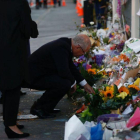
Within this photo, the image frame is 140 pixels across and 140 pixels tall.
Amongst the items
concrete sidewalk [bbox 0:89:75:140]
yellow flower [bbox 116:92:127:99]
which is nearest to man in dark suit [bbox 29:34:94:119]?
concrete sidewalk [bbox 0:89:75:140]

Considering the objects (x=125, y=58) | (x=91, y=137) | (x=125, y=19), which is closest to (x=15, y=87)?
(x=91, y=137)

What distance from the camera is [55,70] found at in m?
5.54

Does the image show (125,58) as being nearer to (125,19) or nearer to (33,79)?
(33,79)

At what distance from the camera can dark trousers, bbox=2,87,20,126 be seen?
15.4 feet

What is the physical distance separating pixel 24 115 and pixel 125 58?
2.05 m

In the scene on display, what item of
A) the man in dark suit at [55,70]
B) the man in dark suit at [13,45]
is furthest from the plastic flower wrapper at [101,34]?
the man in dark suit at [13,45]

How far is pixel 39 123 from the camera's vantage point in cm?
540

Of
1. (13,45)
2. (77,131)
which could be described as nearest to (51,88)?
(13,45)

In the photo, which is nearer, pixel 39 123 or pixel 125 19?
pixel 39 123

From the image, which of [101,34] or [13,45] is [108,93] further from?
[101,34]

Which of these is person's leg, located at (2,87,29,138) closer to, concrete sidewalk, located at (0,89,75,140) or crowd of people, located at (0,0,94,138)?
crowd of people, located at (0,0,94,138)

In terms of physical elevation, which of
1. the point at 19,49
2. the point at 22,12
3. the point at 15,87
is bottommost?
the point at 15,87

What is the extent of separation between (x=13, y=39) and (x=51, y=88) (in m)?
1.16

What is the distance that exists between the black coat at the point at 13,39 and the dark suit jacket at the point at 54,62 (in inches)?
30.1
